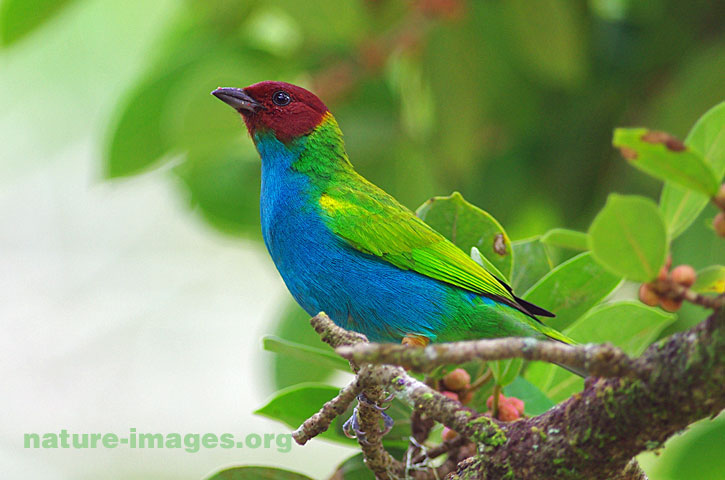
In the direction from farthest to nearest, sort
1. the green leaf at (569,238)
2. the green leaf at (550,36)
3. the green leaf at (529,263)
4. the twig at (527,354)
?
the green leaf at (550,36)
the green leaf at (529,263)
the green leaf at (569,238)
the twig at (527,354)

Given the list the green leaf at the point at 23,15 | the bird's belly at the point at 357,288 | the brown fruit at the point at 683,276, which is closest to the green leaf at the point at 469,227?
the bird's belly at the point at 357,288

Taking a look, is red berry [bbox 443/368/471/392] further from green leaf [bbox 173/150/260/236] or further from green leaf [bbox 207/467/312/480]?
green leaf [bbox 173/150/260/236]

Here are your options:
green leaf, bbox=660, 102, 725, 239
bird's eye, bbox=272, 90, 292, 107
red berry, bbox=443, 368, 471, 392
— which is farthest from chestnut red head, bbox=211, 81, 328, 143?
green leaf, bbox=660, 102, 725, 239

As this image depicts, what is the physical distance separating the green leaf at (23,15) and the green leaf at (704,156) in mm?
2749

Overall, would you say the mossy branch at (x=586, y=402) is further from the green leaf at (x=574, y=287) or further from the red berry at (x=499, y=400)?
the green leaf at (x=574, y=287)

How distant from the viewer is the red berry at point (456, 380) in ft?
7.64

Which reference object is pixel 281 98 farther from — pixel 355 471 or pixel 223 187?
pixel 355 471

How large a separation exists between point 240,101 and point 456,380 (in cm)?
144

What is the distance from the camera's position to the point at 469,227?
2.43 m

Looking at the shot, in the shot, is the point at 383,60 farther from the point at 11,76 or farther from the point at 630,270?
the point at 11,76

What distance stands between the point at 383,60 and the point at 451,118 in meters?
0.42

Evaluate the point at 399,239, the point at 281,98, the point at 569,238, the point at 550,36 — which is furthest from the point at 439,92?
the point at 569,238

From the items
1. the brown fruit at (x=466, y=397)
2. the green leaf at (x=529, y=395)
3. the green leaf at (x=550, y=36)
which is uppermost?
the green leaf at (x=550, y=36)

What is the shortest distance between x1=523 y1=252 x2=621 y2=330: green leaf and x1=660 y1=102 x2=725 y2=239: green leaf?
40 centimetres
